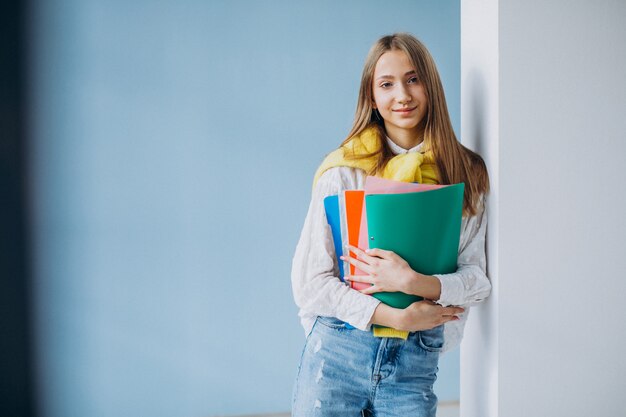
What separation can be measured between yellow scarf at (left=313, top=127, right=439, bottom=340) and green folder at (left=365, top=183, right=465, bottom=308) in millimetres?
71

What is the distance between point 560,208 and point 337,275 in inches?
19.9

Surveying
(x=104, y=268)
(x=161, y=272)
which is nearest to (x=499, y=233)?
(x=161, y=272)

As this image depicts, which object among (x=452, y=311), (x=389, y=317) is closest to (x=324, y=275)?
(x=389, y=317)

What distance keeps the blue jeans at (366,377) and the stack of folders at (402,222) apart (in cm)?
11

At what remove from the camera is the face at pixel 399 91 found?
3.93 feet

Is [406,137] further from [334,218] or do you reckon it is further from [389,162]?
[334,218]

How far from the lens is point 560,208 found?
1.14m

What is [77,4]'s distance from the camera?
1916mm

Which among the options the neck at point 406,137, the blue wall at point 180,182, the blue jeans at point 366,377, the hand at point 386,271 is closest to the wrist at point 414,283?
the hand at point 386,271

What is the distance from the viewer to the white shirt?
111 centimetres

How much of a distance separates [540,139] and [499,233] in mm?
218

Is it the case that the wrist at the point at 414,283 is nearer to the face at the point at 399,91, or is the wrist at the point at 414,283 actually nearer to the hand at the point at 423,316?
the hand at the point at 423,316

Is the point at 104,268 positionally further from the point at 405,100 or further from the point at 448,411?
the point at 448,411

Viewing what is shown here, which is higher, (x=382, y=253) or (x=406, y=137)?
(x=406, y=137)
